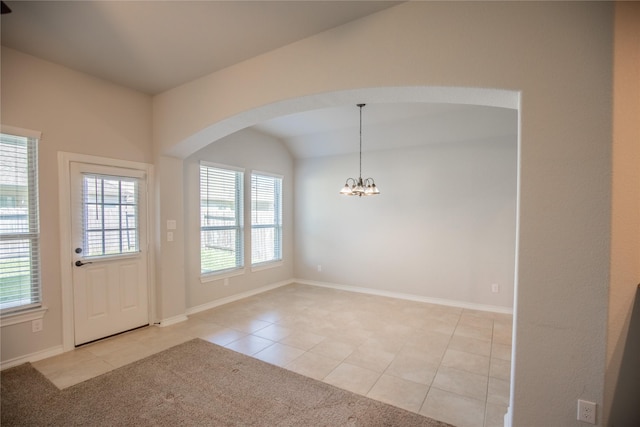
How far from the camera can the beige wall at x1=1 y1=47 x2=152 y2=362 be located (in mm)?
2727

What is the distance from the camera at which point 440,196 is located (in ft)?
15.7

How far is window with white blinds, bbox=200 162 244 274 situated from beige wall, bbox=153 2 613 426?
3551mm

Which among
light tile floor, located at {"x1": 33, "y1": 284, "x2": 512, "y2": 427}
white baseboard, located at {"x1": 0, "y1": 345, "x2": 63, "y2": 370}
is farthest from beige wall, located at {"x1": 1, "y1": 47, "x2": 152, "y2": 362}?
light tile floor, located at {"x1": 33, "y1": 284, "x2": 512, "y2": 427}

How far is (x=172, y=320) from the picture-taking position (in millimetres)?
3896

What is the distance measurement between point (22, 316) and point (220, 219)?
2520 millimetres

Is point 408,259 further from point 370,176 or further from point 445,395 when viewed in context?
point 445,395

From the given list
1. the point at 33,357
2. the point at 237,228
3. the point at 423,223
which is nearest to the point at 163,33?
the point at 237,228

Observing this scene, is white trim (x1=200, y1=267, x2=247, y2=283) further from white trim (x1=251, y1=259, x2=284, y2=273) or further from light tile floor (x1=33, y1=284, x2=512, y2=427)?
light tile floor (x1=33, y1=284, x2=512, y2=427)

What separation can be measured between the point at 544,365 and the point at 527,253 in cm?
66

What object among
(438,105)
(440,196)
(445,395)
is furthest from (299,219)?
(445,395)

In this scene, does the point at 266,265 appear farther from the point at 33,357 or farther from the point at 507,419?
the point at 507,419

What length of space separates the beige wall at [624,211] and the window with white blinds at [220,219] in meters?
4.50

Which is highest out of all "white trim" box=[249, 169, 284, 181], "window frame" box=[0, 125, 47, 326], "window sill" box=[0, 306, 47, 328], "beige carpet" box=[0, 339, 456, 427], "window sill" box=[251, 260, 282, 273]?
"white trim" box=[249, 169, 284, 181]

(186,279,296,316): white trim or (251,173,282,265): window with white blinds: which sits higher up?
(251,173,282,265): window with white blinds
